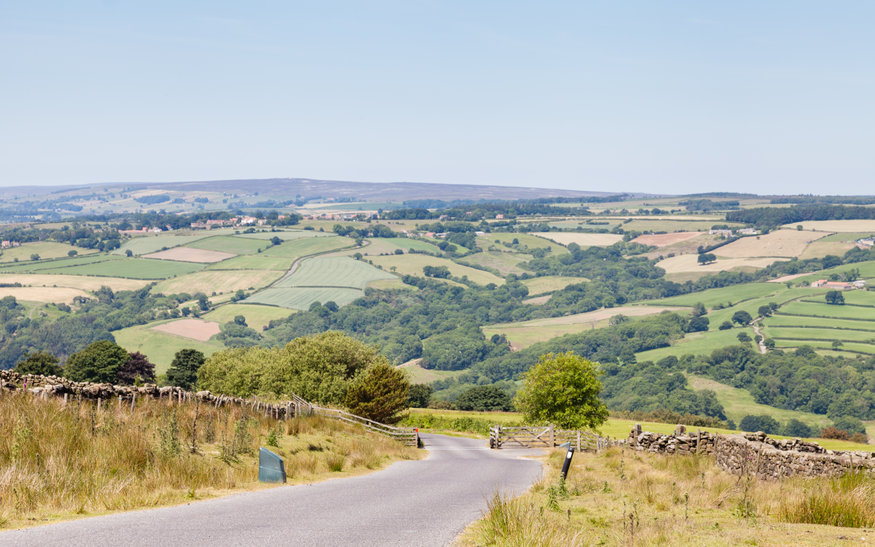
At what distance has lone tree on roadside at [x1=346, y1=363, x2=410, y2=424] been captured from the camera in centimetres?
5538

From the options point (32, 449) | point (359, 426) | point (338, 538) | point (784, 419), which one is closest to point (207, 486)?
point (32, 449)

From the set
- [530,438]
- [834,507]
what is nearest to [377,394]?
[530,438]

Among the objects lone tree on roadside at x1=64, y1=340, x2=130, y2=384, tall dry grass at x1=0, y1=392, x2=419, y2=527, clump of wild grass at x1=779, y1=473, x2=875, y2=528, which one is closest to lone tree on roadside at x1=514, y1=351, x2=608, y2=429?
tall dry grass at x1=0, y1=392, x2=419, y2=527

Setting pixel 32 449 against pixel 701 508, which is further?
A: pixel 701 508

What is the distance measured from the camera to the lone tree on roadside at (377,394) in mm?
55375

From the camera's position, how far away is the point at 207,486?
58.1 ft

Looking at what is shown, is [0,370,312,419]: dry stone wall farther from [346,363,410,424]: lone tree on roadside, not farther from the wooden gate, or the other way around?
the wooden gate

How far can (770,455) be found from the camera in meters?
22.8

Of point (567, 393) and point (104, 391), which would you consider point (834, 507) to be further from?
point (567, 393)

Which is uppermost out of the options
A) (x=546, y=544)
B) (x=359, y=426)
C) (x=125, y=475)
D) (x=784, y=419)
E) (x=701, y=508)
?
(x=546, y=544)

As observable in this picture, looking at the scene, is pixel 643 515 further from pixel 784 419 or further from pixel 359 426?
pixel 784 419

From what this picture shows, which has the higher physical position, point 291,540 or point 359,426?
point 291,540

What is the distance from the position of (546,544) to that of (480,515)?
190 inches

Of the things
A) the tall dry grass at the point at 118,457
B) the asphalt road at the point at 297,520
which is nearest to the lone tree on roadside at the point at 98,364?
the tall dry grass at the point at 118,457
